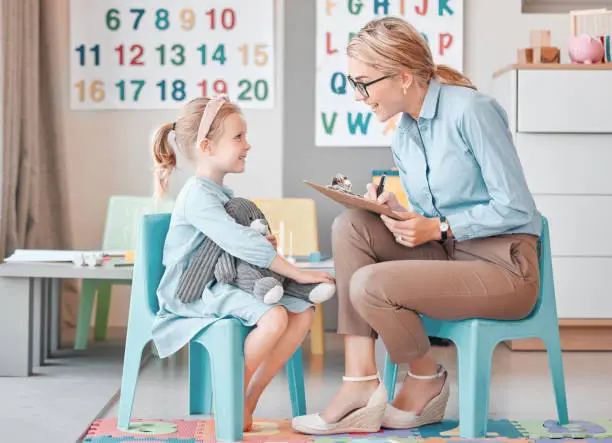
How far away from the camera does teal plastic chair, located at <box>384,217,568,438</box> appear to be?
7.34 feet

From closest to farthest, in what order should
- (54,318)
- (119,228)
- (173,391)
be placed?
(173,391) → (54,318) → (119,228)

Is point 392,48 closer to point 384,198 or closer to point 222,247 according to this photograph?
point 384,198

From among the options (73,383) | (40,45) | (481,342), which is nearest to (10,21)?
(40,45)

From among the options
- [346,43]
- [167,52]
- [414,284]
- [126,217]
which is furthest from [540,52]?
[414,284]

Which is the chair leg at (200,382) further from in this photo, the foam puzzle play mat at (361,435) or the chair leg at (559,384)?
the chair leg at (559,384)

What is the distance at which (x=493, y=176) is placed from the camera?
7.41ft

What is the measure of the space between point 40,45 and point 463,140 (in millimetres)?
2449

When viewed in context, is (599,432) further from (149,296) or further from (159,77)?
(159,77)

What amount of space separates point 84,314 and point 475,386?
2030 millimetres

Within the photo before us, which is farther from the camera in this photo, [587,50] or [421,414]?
[587,50]

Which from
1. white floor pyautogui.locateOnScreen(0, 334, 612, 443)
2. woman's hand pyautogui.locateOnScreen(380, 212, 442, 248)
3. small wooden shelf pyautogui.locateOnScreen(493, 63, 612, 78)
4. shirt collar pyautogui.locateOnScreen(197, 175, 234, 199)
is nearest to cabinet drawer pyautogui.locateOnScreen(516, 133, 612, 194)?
small wooden shelf pyautogui.locateOnScreen(493, 63, 612, 78)

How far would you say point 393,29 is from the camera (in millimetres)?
2295

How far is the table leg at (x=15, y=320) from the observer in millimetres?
3131

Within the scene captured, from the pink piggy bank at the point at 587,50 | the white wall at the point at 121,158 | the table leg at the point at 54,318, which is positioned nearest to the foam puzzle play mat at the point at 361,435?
the table leg at the point at 54,318
